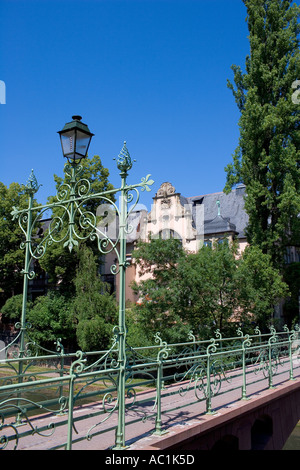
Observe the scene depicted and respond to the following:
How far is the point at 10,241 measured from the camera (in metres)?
32.7

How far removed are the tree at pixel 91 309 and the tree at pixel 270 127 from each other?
31.2ft

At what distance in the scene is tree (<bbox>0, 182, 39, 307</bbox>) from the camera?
107 ft

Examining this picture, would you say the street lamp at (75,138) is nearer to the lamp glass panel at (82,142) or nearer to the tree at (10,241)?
the lamp glass panel at (82,142)

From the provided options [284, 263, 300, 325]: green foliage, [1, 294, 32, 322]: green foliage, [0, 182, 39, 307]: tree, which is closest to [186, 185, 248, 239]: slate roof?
[284, 263, 300, 325]: green foliage

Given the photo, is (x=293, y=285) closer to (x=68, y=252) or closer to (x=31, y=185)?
(x=68, y=252)

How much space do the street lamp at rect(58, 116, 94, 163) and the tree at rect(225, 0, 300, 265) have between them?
15.3m

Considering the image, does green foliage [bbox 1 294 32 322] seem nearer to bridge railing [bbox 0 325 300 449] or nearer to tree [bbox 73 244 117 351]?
tree [bbox 73 244 117 351]

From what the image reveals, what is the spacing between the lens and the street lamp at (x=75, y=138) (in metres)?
7.16

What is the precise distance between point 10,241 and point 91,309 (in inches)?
467
